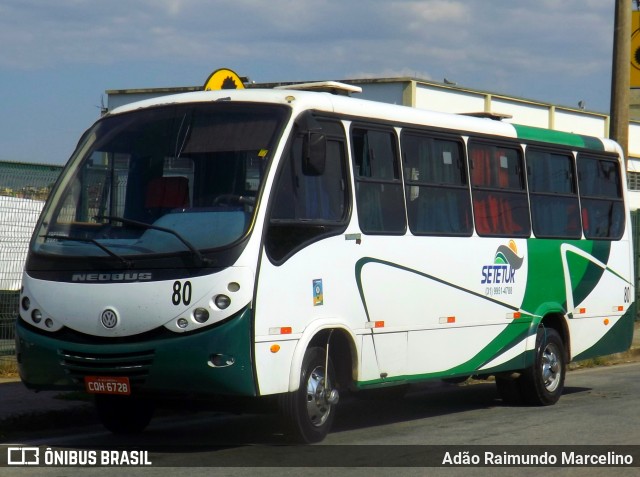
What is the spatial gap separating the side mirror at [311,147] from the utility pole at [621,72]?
11044mm

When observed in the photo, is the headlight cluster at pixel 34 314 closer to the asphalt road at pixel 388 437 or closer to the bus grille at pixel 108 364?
the bus grille at pixel 108 364

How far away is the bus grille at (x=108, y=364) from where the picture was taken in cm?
915

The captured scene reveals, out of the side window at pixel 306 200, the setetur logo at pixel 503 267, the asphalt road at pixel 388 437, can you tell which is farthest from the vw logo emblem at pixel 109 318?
the setetur logo at pixel 503 267

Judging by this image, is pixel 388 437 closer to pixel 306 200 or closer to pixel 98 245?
pixel 306 200

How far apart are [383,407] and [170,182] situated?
4324 mm

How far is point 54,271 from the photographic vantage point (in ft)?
31.5

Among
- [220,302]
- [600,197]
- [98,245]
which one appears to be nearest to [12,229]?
[98,245]

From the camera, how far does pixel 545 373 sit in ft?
43.5

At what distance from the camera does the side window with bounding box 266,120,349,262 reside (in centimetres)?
945

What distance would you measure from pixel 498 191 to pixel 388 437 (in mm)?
3408

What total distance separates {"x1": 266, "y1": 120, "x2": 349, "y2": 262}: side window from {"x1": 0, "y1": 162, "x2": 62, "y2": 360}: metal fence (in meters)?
5.55

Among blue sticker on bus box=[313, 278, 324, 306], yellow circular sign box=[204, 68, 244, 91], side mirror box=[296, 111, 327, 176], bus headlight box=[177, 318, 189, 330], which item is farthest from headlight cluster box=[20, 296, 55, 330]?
yellow circular sign box=[204, 68, 244, 91]

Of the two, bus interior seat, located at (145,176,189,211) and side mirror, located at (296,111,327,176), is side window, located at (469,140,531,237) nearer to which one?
side mirror, located at (296,111,327,176)

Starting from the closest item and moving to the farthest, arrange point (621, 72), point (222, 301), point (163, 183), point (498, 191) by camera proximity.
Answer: point (222, 301) < point (163, 183) < point (498, 191) < point (621, 72)
